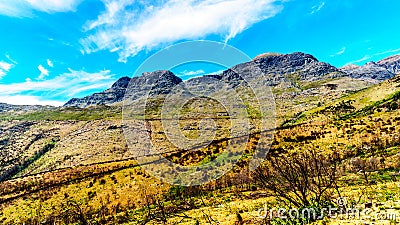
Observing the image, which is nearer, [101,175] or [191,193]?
[191,193]

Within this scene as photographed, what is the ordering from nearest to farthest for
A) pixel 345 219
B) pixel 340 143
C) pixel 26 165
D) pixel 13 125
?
pixel 345 219, pixel 340 143, pixel 26 165, pixel 13 125

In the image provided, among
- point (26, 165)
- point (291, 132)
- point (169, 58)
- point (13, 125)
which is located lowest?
point (26, 165)

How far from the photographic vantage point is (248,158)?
29.0 meters

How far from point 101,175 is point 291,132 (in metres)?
24.3

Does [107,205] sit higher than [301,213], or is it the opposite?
[301,213]

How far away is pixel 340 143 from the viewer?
27.8 meters

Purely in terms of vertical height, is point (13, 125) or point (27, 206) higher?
point (13, 125)

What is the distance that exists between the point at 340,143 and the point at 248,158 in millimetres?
9635

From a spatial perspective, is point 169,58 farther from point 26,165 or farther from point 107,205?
point 26,165

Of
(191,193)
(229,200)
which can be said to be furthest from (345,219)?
(191,193)

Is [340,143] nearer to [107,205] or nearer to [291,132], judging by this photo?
[291,132]

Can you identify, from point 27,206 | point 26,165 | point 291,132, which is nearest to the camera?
point 27,206

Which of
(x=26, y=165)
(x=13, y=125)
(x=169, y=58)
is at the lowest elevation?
(x=26, y=165)

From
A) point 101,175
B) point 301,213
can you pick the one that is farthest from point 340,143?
point 101,175
